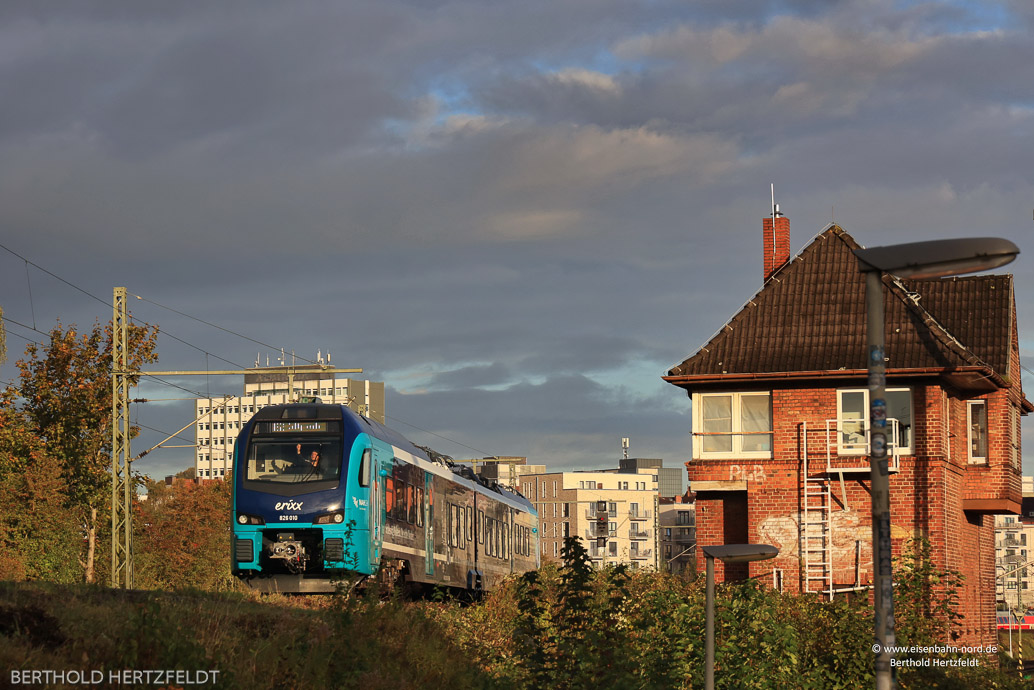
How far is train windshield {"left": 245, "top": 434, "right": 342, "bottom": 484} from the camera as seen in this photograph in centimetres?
2261

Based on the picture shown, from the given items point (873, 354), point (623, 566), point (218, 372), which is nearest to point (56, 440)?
point (218, 372)

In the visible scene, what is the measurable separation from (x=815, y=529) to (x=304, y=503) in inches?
574

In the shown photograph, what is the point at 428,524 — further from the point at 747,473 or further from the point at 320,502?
the point at 747,473

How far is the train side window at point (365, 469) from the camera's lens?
22766 millimetres

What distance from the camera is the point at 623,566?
1520 cm

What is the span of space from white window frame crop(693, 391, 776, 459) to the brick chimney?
5417 mm

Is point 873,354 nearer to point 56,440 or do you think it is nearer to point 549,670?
point 549,670

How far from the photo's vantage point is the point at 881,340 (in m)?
9.91

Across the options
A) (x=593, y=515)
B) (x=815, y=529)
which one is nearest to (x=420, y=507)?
(x=815, y=529)

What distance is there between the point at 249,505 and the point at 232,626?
318 inches

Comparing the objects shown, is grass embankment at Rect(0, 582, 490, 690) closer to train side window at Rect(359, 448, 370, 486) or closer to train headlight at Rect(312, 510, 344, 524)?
train headlight at Rect(312, 510, 344, 524)

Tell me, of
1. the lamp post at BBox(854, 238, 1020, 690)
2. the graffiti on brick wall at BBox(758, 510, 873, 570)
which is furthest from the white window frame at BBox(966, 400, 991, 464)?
the lamp post at BBox(854, 238, 1020, 690)

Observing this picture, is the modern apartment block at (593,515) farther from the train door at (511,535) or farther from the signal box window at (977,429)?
the signal box window at (977,429)

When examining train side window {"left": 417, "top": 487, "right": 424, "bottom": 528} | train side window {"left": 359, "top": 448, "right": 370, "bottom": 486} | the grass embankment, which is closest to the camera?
the grass embankment
